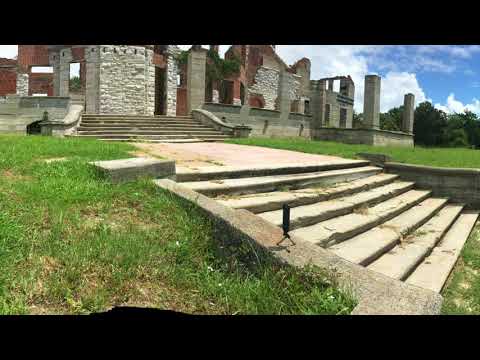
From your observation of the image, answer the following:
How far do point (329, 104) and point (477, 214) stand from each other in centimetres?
2722

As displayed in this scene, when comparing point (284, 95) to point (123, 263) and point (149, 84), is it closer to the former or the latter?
point (149, 84)

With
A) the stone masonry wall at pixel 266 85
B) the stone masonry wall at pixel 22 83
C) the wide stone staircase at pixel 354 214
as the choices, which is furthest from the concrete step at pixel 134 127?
the stone masonry wall at pixel 22 83

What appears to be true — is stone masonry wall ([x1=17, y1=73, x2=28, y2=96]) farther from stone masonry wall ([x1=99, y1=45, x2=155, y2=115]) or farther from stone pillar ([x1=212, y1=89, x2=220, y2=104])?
stone pillar ([x1=212, y1=89, x2=220, y2=104])

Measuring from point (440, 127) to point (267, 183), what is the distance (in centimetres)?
4489

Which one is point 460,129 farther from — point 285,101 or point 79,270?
point 79,270

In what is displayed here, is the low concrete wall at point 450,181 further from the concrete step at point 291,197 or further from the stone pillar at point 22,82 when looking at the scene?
the stone pillar at point 22,82

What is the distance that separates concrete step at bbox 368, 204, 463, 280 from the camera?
14.9ft

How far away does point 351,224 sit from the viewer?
17.7 feet

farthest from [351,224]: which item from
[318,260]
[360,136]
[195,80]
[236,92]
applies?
[236,92]

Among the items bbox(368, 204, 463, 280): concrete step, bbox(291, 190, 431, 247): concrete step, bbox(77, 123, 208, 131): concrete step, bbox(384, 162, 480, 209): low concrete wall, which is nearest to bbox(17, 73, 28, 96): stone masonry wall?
bbox(77, 123, 208, 131): concrete step

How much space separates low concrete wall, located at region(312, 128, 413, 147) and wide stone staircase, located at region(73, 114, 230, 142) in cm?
781

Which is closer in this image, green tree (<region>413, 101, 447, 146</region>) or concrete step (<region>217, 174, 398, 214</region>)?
concrete step (<region>217, 174, 398, 214</region>)

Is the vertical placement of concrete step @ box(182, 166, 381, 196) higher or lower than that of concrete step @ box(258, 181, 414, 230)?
higher
